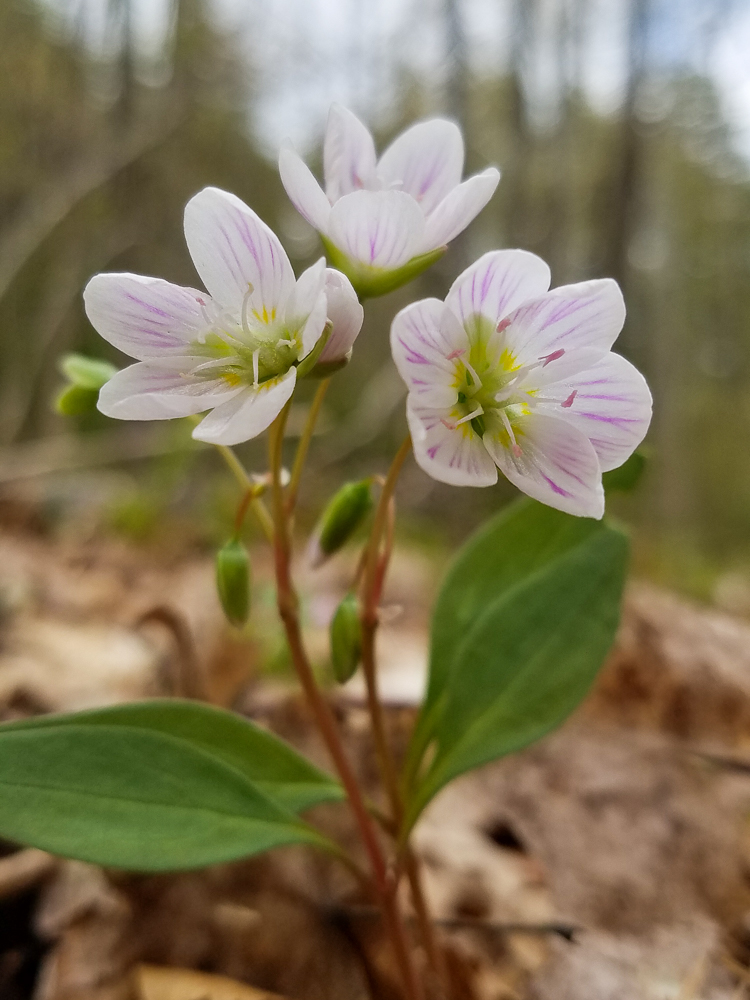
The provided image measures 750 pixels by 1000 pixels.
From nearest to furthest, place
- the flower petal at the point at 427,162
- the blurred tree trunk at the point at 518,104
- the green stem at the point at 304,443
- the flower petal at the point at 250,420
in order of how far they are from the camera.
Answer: the flower petal at the point at 250,420 → the green stem at the point at 304,443 → the flower petal at the point at 427,162 → the blurred tree trunk at the point at 518,104

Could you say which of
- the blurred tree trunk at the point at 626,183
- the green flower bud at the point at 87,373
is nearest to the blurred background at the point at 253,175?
the blurred tree trunk at the point at 626,183

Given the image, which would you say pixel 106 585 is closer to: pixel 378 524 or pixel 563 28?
pixel 378 524

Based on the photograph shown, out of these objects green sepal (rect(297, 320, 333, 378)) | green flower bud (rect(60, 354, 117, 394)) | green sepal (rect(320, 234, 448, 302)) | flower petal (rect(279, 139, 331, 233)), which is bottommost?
green flower bud (rect(60, 354, 117, 394))

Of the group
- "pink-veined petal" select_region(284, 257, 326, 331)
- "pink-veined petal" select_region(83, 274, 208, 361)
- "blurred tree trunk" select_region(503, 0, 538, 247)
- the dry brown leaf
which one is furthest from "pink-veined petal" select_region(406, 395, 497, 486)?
"blurred tree trunk" select_region(503, 0, 538, 247)

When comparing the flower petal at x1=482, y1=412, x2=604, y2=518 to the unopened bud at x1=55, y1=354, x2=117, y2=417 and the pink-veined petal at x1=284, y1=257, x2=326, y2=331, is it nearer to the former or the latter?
the pink-veined petal at x1=284, y1=257, x2=326, y2=331

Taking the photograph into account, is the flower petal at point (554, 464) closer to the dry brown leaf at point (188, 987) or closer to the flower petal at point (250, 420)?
the flower petal at point (250, 420)

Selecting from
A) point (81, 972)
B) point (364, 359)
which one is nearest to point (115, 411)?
point (81, 972)
